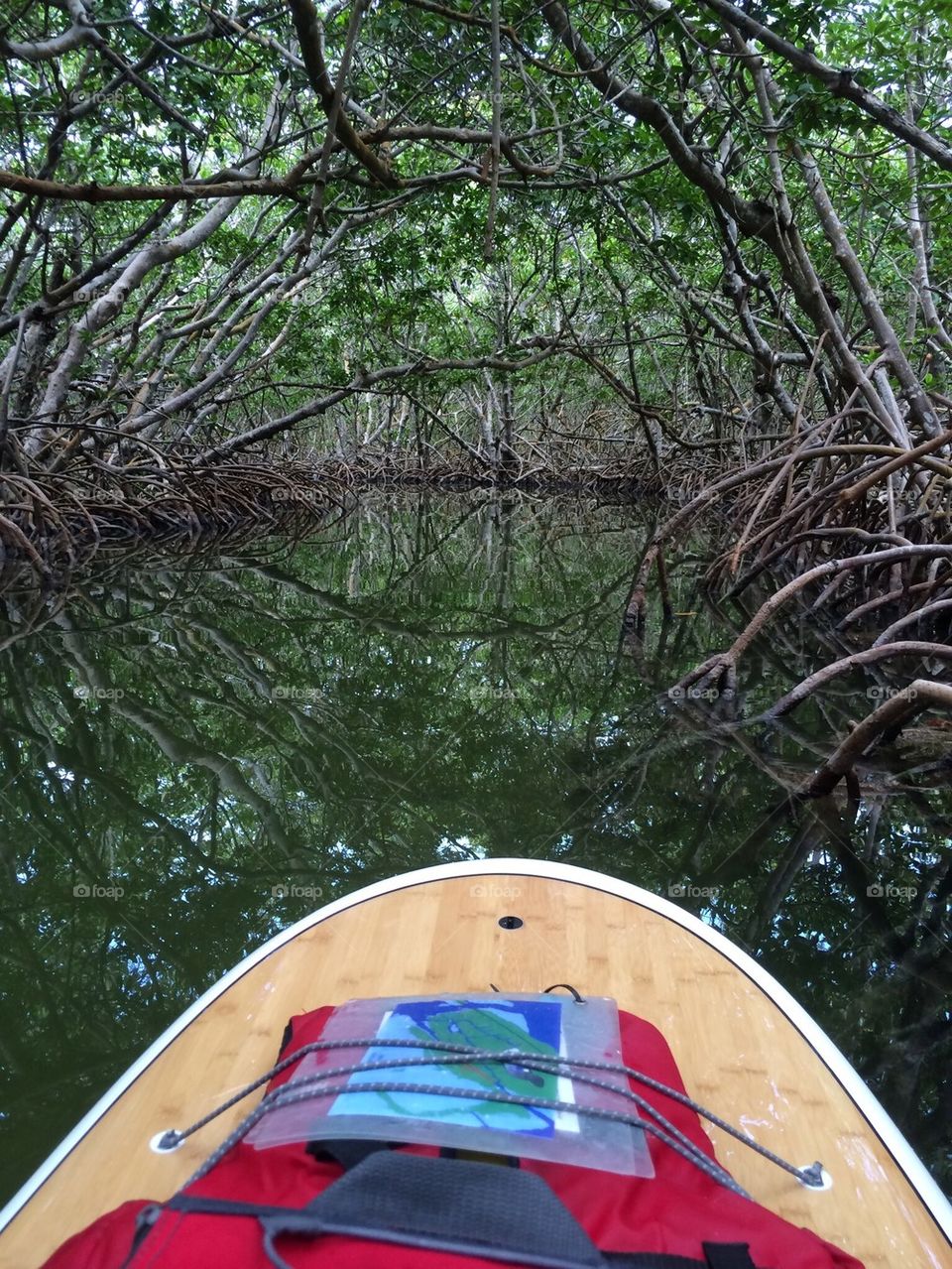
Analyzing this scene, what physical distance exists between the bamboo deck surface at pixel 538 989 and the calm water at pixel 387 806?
329mm

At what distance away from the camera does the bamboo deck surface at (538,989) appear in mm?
969

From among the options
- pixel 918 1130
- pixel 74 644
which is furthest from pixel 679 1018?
pixel 74 644

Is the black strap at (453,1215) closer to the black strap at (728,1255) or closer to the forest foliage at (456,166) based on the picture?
the black strap at (728,1255)

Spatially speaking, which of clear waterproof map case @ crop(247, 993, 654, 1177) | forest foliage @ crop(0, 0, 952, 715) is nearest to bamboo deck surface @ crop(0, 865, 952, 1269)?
clear waterproof map case @ crop(247, 993, 654, 1177)

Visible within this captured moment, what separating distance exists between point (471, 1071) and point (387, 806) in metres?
1.69

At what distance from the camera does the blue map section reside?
0.84 metres

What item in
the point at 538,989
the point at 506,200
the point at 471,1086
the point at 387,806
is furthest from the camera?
the point at 506,200

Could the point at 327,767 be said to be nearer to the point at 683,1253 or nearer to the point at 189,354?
the point at 683,1253

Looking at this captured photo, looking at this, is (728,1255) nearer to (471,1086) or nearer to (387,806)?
(471,1086)

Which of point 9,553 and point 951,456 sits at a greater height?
point 951,456

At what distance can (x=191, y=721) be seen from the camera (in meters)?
3.24

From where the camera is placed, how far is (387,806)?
2.57 m

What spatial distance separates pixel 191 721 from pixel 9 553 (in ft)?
12.9

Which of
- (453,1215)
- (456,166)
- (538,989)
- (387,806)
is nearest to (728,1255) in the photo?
(453,1215)
